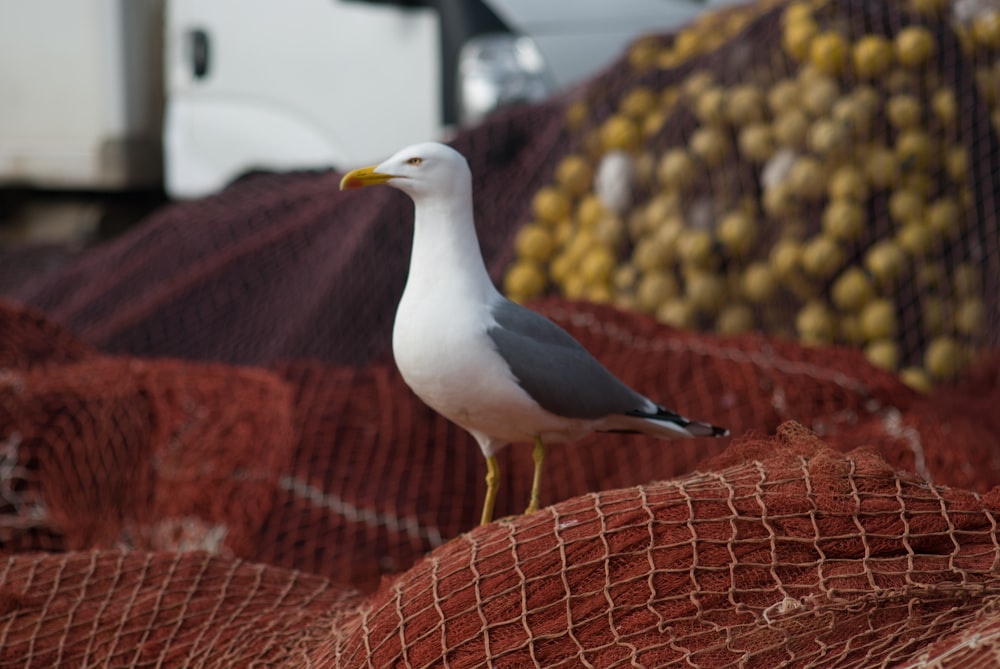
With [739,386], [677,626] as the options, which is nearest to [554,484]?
[739,386]

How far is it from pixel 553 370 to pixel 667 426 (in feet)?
0.50

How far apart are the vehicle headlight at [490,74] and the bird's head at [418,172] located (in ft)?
9.55

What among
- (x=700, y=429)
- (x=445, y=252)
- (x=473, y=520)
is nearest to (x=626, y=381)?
(x=473, y=520)

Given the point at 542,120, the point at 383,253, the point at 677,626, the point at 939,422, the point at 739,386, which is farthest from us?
the point at 542,120

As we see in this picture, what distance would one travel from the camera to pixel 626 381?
2.22 meters

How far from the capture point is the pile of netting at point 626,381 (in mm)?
1281

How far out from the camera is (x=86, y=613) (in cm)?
166

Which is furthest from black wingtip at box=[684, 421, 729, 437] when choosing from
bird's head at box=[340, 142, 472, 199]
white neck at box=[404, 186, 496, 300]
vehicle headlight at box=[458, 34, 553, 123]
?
vehicle headlight at box=[458, 34, 553, 123]

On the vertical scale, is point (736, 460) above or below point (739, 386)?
above

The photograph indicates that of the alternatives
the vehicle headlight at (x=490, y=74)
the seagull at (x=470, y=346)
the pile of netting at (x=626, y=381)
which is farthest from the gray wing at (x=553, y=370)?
the vehicle headlight at (x=490, y=74)

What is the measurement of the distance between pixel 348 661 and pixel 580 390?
0.38 m

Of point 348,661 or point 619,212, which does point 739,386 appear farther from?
point 348,661

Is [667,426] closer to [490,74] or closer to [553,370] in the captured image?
[553,370]

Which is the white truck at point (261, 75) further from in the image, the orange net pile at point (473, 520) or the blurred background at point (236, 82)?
the orange net pile at point (473, 520)
